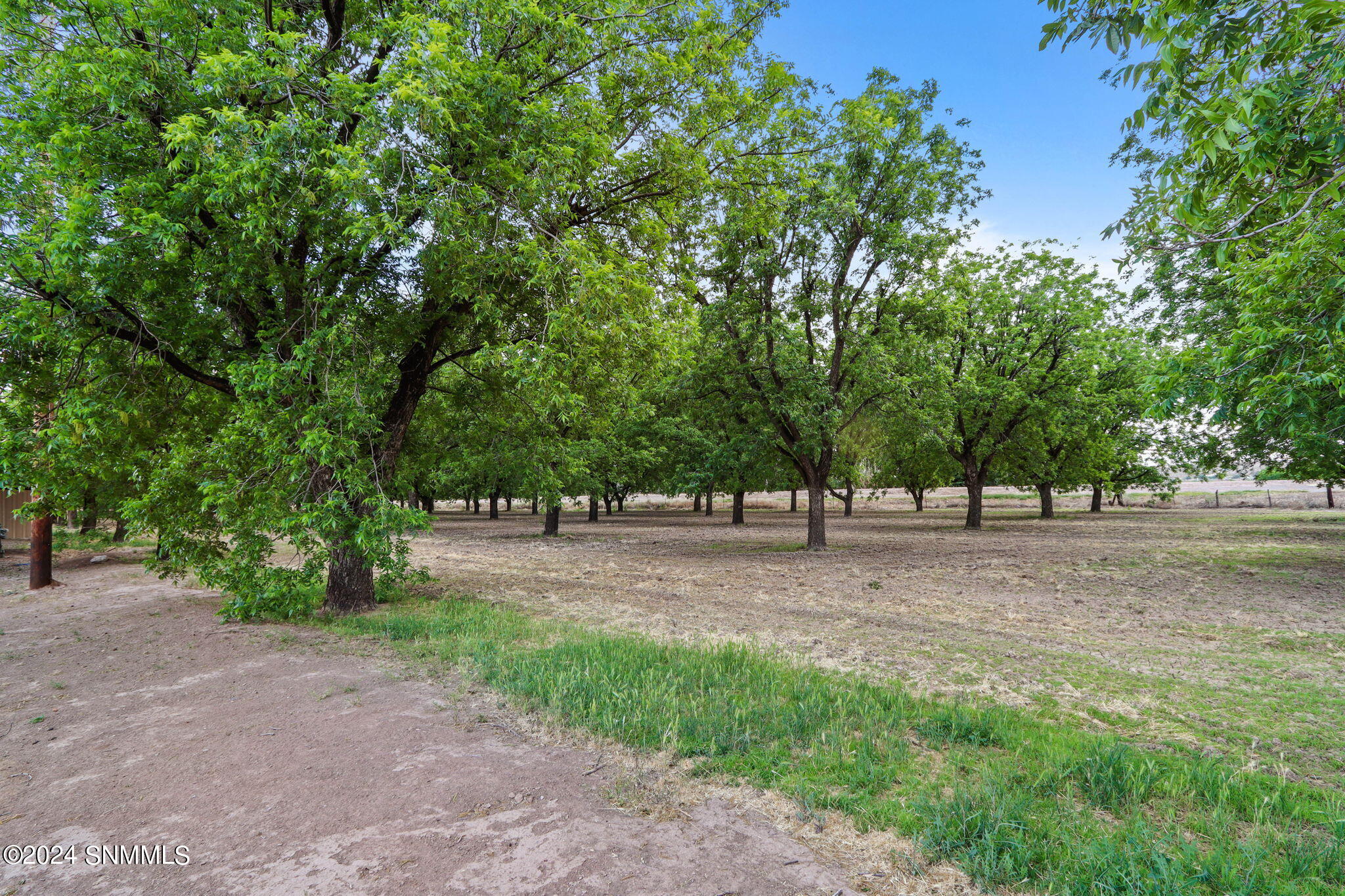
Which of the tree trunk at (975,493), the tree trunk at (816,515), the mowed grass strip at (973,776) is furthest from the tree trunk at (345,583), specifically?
the tree trunk at (975,493)

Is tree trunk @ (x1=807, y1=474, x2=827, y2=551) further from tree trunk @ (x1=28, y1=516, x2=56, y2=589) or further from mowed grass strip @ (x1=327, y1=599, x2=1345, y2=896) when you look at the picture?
tree trunk @ (x1=28, y1=516, x2=56, y2=589)

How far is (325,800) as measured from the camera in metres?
3.56

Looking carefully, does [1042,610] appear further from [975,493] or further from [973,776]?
[975,493]

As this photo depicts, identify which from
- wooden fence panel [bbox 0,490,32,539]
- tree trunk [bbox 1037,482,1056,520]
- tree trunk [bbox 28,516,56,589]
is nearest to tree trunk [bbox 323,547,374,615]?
tree trunk [bbox 28,516,56,589]

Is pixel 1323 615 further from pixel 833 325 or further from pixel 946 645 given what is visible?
pixel 833 325

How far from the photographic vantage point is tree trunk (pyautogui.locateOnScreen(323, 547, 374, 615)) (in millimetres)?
9047

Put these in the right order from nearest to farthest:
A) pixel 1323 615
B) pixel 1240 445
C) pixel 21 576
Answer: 1. pixel 1323 615
2. pixel 1240 445
3. pixel 21 576

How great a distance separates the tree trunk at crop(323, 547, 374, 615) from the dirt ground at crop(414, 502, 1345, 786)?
7.75ft

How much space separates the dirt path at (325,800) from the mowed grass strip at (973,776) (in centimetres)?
56

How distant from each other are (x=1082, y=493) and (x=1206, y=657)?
63046 millimetres

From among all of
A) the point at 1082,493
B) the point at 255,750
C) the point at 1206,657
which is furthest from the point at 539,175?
the point at 1082,493

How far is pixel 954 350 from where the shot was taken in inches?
1004

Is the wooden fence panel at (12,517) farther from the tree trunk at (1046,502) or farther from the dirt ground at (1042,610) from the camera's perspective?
the tree trunk at (1046,502)

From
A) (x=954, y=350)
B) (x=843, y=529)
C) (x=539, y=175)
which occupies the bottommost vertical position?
(x=843, y=529)
